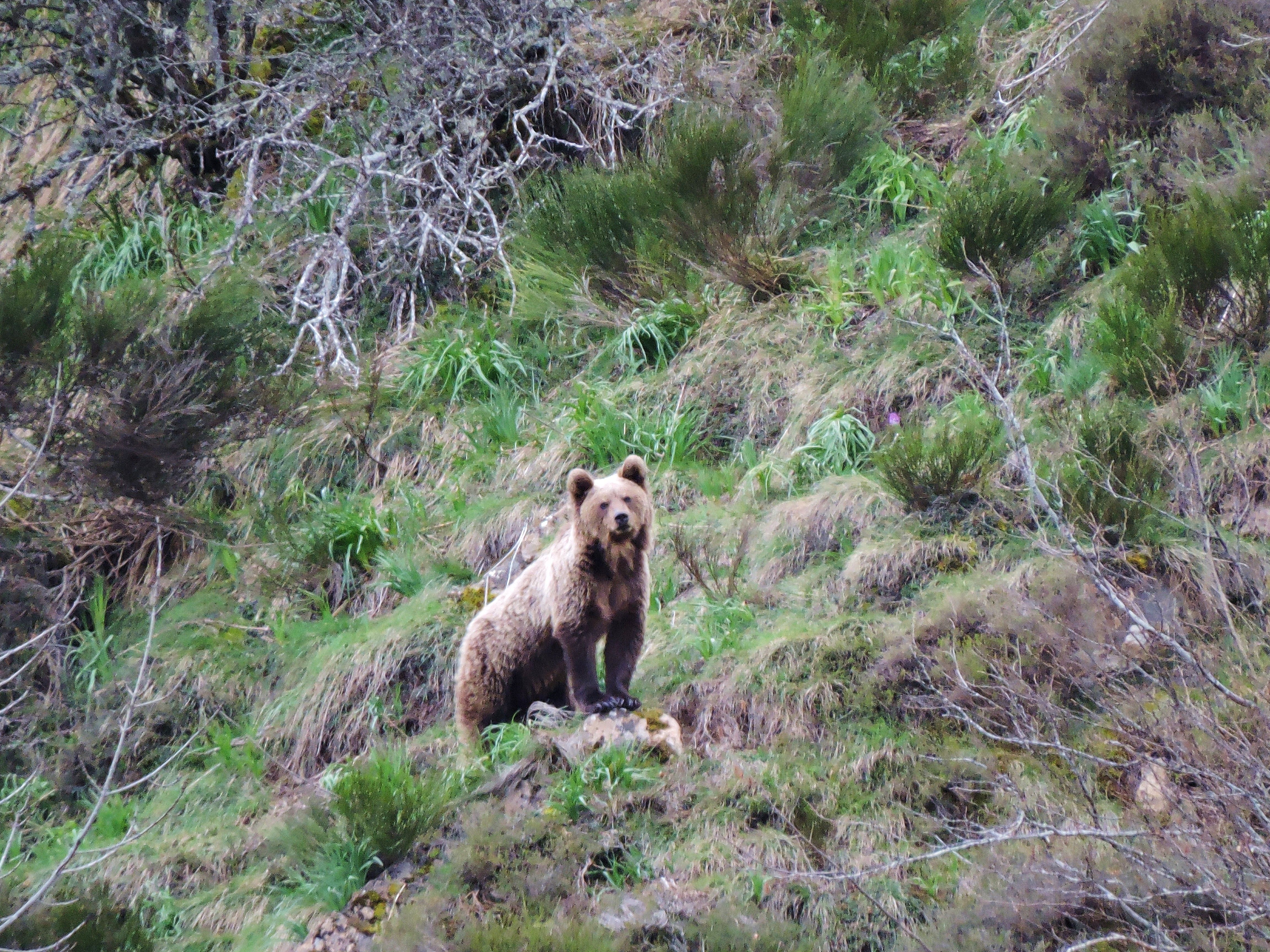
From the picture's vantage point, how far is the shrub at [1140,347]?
560 centimetres

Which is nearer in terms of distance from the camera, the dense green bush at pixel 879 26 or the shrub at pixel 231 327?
the shrub at pixel 231 327

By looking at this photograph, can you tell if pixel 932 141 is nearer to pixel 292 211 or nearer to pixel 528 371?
pixel 528 371

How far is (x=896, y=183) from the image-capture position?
8195 millimetres

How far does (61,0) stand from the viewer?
9.74 metres

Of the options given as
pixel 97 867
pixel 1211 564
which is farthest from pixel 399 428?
pixel 1211 564

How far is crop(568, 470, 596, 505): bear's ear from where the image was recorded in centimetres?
476

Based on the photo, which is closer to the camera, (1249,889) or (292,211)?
(1249,889)

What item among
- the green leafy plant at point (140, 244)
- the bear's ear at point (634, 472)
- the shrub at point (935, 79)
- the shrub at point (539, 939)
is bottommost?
the shrub at point (539, 939)

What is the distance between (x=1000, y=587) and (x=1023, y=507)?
1.84 ft

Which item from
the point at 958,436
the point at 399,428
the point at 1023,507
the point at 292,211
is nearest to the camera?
the point at 1023,507

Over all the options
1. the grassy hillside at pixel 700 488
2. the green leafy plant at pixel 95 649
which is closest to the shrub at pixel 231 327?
the grassy hillside at pixel 700 488

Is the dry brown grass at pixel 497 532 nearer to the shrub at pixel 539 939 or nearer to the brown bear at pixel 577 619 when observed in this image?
the brown bear at pixel 577 619

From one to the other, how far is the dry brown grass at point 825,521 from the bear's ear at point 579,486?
161 cm

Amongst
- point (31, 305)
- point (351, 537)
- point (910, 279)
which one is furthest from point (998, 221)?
point (31, 305)
